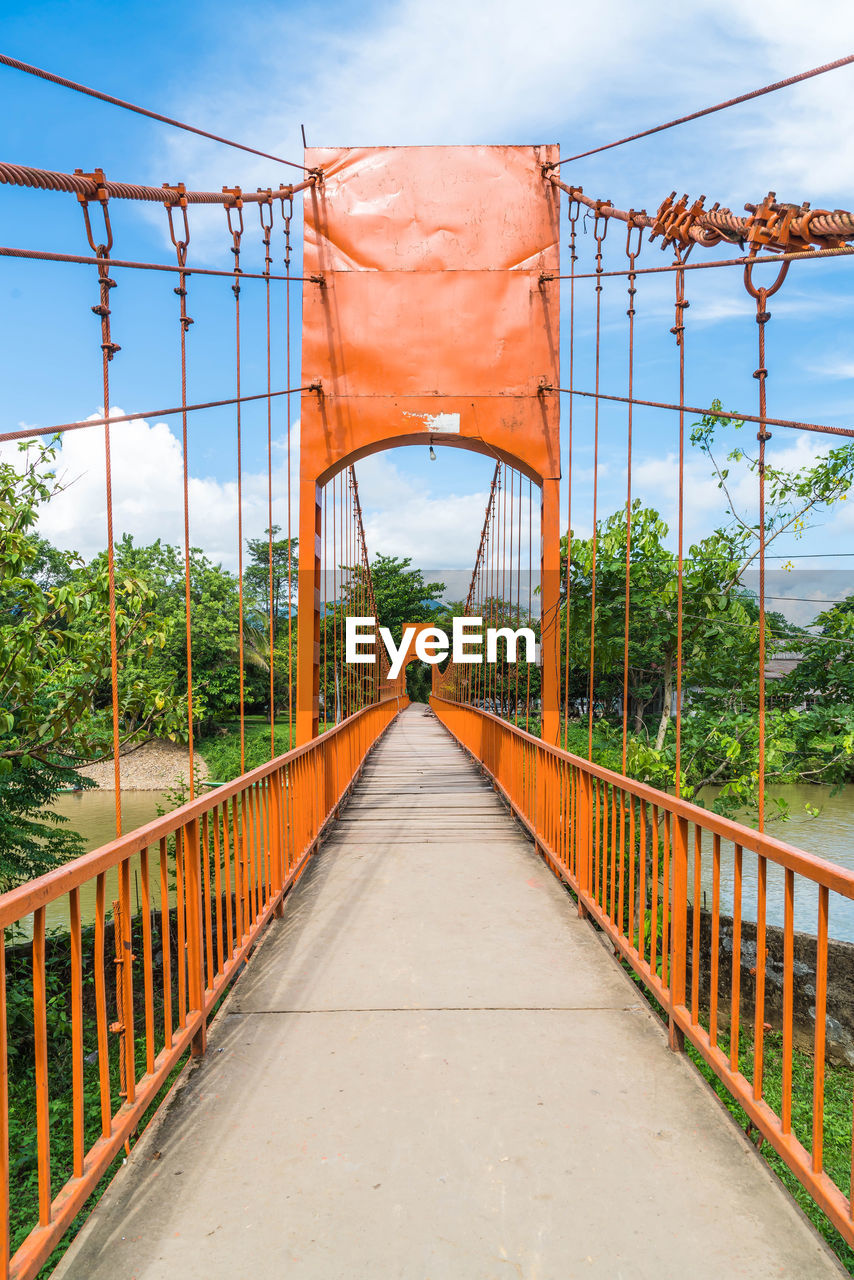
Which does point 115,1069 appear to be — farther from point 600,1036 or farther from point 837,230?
point 837,230

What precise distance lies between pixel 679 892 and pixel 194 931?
1693 mm

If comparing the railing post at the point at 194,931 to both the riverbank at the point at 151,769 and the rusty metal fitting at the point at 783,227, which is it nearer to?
the rusty metal fitting at the point at 783,227

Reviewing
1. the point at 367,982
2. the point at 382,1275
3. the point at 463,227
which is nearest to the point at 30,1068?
the point at 367,982

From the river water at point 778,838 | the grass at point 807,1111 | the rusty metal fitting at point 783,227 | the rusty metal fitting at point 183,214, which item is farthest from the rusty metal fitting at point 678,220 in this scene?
the river water at point 778,838

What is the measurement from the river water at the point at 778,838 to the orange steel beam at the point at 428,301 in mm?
5025

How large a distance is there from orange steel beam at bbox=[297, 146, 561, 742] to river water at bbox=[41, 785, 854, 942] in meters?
5.02

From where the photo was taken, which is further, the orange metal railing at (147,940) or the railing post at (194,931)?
the railing post at (194,931)

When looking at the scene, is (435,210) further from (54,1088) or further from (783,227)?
(54,1088)

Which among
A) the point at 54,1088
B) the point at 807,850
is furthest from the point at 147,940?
the point at 807,850

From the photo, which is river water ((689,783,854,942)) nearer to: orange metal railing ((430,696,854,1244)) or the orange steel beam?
orange metal railing ((430,696,854,1244))

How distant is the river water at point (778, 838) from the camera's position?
1373 centimetres

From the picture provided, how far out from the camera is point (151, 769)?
34.8 meters

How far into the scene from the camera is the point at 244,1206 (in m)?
2.02

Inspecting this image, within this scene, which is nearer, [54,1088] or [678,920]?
[678,920]
